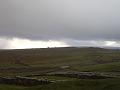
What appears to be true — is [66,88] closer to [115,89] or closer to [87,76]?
[115,89]

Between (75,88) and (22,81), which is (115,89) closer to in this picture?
(75,88)

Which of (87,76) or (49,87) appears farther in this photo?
(87,76)

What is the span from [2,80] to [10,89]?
19.8 m

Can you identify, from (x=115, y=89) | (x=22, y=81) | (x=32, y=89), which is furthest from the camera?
(x=22, y=81)

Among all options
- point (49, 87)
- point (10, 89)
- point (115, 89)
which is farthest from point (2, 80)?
point (115, 89)

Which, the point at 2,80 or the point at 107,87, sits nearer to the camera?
the point at 107,87

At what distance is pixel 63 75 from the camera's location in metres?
99.0

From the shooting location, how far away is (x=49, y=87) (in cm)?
6662

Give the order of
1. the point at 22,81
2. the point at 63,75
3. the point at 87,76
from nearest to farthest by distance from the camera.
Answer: the point at 22,81 < the point at 87,76 < the point at 63,75

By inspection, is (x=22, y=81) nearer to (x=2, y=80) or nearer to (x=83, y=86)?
(x=2, y=80)

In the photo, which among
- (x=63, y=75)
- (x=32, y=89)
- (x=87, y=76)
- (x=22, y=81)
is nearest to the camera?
(x=32, y=89)

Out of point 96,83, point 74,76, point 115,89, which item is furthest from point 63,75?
point 115,89

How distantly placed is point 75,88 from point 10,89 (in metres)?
16.3

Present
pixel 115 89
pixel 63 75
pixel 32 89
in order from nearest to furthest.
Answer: pixel 115 89
pixel 32 89
pixel 63 75
